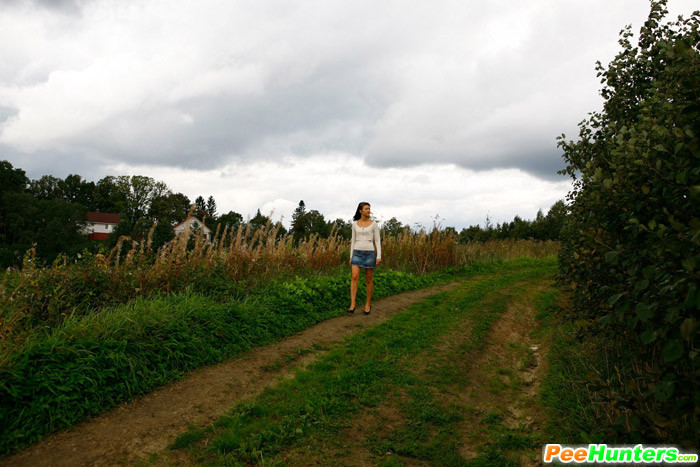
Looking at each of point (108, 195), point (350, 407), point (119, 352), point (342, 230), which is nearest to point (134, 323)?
point (119, 352)

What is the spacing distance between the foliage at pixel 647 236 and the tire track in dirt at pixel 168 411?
3.43 meters

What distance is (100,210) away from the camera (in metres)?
86.1

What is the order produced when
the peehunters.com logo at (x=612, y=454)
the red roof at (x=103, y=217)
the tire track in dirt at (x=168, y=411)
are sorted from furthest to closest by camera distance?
the red roof at (x=103, y=217), the tire track in dirt at (x=168, y=411), the peehunters.com logo at (x=612, y=454)

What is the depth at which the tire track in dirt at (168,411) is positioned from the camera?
10.4 feet

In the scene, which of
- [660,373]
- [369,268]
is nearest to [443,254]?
[369,268]

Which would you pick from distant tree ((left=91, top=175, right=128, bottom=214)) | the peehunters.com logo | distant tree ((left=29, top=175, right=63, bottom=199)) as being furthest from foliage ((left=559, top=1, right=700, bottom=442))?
distant tree ((left=29, top=175, right=63, bottom=199))

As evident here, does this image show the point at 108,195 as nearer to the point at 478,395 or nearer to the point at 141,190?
the point at 141,190

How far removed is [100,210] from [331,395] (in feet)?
323

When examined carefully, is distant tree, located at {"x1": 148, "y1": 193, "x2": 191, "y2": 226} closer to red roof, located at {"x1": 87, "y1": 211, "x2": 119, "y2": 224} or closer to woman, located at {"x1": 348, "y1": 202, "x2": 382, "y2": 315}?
red roof, located at {"x1": 87, "y1": 211, "x2": 119, "y2": 224}

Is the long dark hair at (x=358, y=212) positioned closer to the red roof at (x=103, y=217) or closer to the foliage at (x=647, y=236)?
the foliage at (x=647, y=236)

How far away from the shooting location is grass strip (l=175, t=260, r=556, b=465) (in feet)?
10.8

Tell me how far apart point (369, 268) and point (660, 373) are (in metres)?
6.18

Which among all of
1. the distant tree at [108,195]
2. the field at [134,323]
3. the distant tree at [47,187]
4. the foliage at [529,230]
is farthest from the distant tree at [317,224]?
the field at [134,323]

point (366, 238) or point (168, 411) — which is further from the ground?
point (366, 238)
